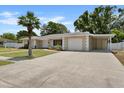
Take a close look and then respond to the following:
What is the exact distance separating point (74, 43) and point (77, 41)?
0.67m

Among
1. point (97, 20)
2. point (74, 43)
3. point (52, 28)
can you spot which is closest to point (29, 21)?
point (74, 43)

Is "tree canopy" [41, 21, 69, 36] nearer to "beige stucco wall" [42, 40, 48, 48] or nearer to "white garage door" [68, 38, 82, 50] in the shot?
"beige stucco wall" [42, 40, 48, 48]

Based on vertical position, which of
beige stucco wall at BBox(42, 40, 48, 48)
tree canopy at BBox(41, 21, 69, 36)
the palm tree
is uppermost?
tree canopy at BBox(41, 21, 69, 36)

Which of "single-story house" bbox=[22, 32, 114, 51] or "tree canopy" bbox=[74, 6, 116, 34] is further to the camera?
"tree canopy" bbox=[74, 6, 116, 34]

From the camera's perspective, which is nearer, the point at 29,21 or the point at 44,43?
the point at 29,21

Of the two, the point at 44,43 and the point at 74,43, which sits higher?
the point at 74,43

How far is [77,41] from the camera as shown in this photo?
32.7 meters

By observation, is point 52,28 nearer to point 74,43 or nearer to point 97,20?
point 97,20

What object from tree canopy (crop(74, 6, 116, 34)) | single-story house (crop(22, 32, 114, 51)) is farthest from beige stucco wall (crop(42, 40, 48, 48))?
tree canopy (crop(74, 6, 116, 34))

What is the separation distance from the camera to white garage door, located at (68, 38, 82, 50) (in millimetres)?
32438

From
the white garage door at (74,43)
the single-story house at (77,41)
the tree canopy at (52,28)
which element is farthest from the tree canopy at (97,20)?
the white garage door at (74,43)

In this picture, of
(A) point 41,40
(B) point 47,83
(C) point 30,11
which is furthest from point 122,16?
(B) point 47,83
